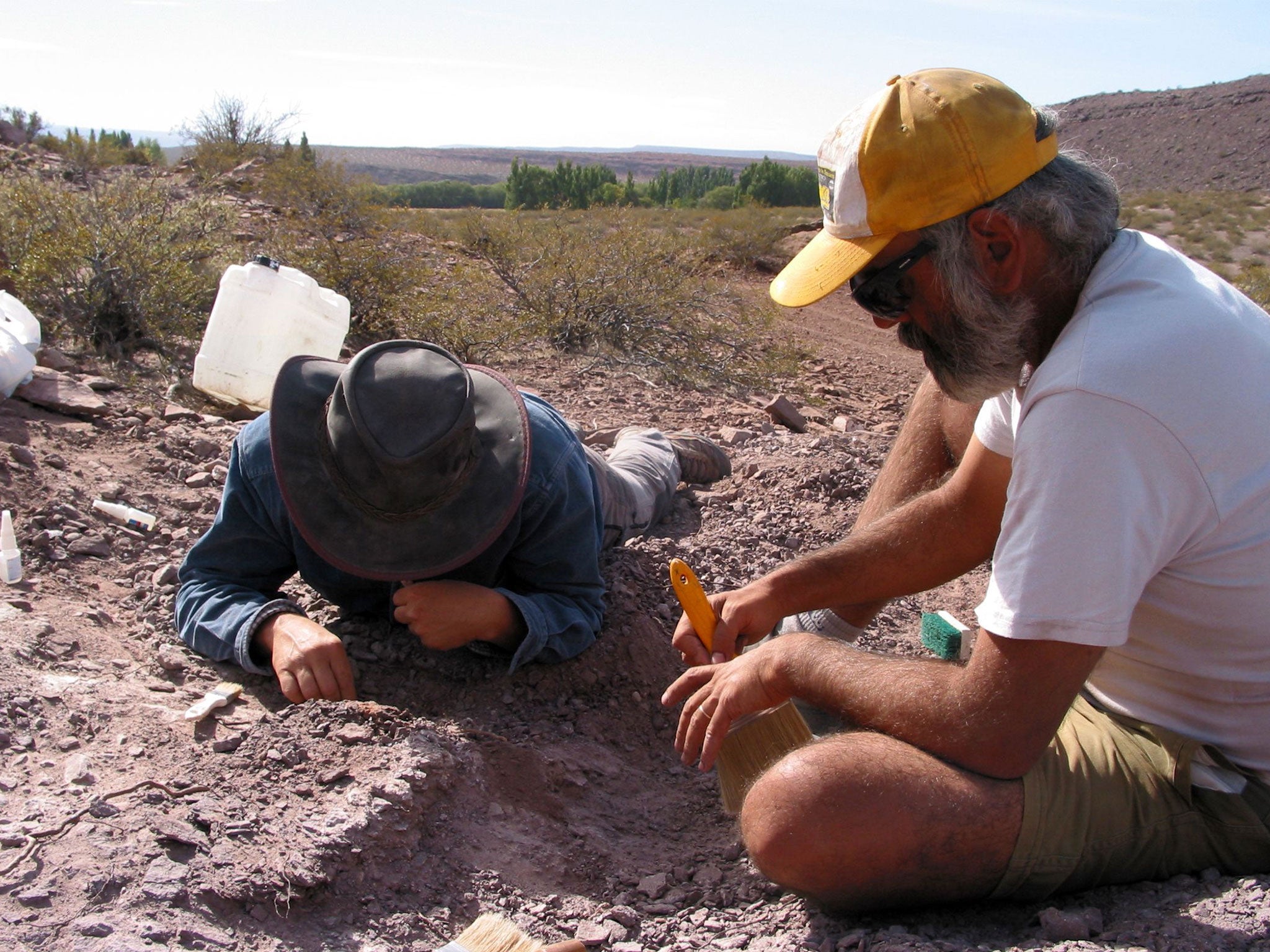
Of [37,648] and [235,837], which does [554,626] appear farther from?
[37,648]

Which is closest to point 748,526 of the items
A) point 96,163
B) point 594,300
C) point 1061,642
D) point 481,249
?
point 1061,642

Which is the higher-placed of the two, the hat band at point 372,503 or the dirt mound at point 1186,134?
the dirt mound at point 1186,134

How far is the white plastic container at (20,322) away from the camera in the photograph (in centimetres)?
415

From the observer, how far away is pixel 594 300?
8.01m

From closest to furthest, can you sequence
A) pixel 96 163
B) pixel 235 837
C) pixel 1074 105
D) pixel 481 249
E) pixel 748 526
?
pixel 235 837 → pixel 748 526 → pixel 481 249 → pixel 96 163 → pixel 1074 105

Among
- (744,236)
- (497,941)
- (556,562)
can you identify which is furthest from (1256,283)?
(497,941)

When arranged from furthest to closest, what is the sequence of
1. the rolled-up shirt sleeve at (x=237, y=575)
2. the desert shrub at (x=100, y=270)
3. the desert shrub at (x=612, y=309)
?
the desert shrub at (x=612, y=309) → the desert shrub at (x=100, y=270) → the rolled-up shirt sleeve at (x=237, y=575)

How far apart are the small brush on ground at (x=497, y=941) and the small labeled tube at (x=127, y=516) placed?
206 centimetres

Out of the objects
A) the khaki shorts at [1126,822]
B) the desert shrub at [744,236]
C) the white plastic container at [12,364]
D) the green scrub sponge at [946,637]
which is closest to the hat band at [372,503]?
the khaki shorts at [1126,822]

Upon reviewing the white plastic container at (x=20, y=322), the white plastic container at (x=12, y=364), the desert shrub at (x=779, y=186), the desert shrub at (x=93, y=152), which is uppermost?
the desert shrub at (x=779, y=186)

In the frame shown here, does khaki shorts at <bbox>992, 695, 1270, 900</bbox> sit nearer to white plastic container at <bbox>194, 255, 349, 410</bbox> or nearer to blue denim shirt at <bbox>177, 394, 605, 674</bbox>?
blue denim shirt at <bbox>177, 394, 605, 674</bbox>

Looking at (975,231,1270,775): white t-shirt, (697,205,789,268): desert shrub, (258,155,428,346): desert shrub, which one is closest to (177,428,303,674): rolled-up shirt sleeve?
(975,231,1270,775): white t-shirt

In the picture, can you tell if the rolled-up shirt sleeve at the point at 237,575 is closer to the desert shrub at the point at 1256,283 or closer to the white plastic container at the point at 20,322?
the white plastic container at the point at 20,322

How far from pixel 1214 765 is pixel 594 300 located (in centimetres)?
660
